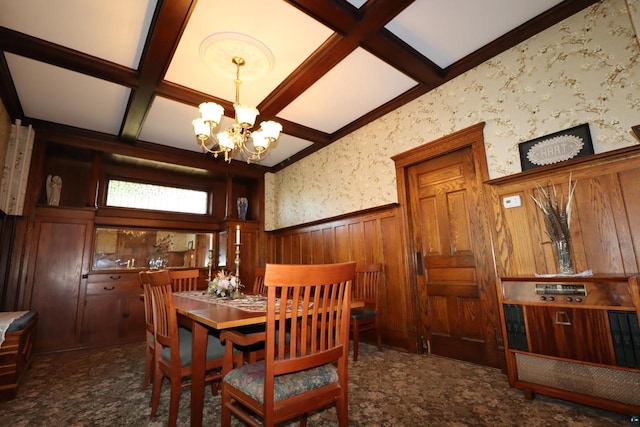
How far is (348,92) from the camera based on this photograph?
342 cm

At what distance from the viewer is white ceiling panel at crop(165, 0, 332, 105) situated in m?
2.26

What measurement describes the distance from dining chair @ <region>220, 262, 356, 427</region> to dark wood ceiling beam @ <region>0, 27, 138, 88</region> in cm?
287

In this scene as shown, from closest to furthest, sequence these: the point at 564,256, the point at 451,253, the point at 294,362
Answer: the point at 294,362 < the point at 564,256 < the point at 451,253

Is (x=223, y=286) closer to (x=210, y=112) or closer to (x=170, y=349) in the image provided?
(x=170, y=349)

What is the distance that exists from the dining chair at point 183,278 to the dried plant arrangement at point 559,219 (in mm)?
3166

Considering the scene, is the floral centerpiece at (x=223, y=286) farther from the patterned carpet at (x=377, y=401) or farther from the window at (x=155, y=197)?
the window at (x=155, y=197)

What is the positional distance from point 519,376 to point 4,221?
5.46 m

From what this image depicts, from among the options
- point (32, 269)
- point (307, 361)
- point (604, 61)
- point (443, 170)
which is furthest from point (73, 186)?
point (604, 61)

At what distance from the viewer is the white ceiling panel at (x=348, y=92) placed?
297 cm

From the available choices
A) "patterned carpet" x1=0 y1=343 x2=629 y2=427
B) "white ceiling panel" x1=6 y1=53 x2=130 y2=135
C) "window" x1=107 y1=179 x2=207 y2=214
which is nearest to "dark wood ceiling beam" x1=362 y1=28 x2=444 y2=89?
"white ceiling panel" x1=6 y1=53 x2=130 y2=135

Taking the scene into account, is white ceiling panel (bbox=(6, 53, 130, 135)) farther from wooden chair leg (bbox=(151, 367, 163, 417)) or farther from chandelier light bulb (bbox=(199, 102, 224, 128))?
wooden chair leg (bbox=(151, 367, 163, 417))

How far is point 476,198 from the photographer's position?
2840 millimetres

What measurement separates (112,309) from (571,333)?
4999 millimetres

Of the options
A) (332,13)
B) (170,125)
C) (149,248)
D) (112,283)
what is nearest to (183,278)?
(112,283)
